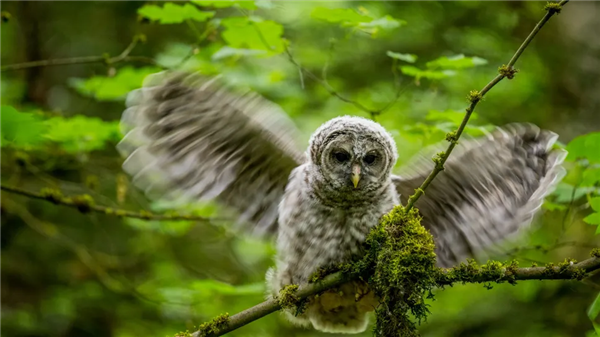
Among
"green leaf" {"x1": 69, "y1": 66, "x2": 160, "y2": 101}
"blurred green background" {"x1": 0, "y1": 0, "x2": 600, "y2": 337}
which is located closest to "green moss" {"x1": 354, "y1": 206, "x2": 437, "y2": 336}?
"blurred green background" {"x1": 0, "y1": 0, "x2": 600, "y2": 337}

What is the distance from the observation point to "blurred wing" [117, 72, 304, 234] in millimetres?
2783

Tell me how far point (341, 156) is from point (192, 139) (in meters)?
0.70

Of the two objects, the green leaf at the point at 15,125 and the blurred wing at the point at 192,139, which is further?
the blurred wing at the point at 192,139

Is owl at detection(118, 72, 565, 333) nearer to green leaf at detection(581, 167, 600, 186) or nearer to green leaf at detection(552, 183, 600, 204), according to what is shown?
green leaf at detection(581, 167, 600, 186)

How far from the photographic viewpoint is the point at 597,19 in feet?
15.7

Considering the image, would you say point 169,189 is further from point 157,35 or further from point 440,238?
point 157,35

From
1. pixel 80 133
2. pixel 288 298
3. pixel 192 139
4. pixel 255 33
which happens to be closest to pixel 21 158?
pixel 80 133

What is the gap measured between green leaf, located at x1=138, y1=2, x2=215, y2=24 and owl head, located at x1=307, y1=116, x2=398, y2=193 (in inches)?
38.5

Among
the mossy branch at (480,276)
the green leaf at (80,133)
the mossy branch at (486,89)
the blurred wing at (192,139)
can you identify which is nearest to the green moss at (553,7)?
the mossy branch at (486,89)

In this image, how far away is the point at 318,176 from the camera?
2680 mm

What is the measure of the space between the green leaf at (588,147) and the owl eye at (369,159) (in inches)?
30.4

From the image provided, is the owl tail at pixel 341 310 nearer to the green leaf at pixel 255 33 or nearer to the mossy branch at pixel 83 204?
the mossy branch at pixel 83 204

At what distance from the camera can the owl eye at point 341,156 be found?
2.66 metres

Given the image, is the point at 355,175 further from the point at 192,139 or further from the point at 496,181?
the point at 192,139
